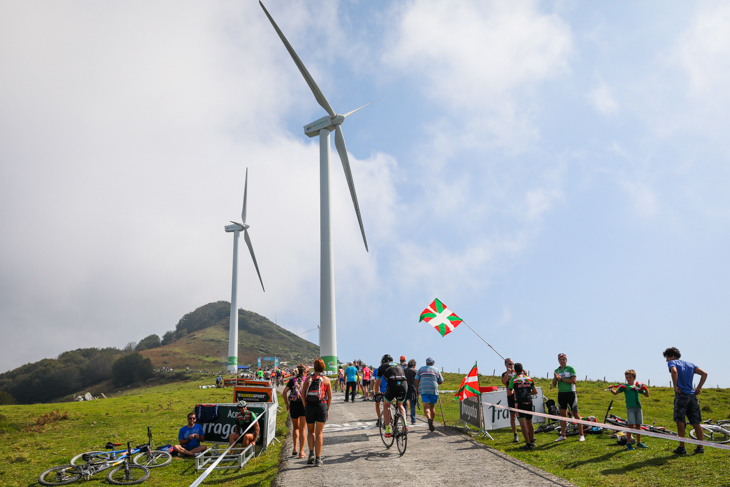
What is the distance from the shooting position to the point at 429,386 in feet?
46.4

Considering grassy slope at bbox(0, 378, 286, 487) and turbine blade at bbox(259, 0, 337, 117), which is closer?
grassy slope at bbox(0, 378, 286, 487)

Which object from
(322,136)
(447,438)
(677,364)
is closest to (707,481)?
(677,364)

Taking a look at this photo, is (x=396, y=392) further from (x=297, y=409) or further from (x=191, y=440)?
(x=191, y=440)

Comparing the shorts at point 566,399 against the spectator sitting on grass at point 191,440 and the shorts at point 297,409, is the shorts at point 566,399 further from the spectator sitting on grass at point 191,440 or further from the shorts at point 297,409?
the spectator sitting on grass at point 191,440

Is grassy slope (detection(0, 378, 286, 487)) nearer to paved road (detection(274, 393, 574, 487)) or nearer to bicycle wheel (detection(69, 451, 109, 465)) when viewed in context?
bicycle wheel (detection(69, 451, 109, 465))

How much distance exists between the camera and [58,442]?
17766mm

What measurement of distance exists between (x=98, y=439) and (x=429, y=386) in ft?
43.5

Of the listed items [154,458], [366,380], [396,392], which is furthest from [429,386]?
[366,380]

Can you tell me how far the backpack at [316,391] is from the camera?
399 inches

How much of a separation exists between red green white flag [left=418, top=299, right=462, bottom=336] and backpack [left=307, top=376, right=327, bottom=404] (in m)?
7.95

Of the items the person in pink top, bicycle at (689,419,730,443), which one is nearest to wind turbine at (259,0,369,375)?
the person in pink top

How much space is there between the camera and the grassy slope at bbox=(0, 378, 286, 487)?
1074cm

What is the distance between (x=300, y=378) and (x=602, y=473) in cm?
697

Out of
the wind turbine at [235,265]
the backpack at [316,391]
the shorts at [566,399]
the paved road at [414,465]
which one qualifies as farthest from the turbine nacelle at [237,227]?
the backpack at [316,391]
